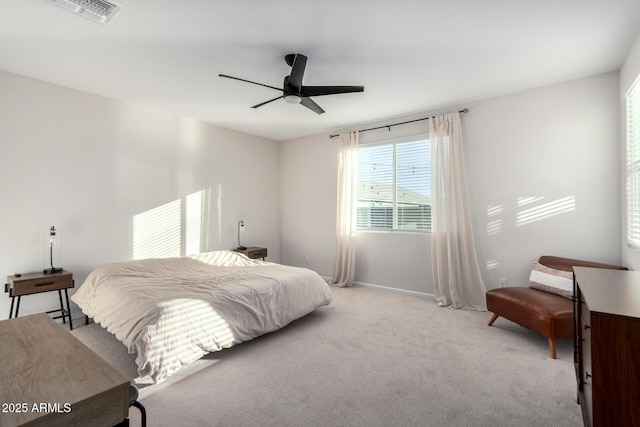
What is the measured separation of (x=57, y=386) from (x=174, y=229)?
3.98m

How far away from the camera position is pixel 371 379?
222 cm

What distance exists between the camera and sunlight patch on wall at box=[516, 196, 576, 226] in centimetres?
332

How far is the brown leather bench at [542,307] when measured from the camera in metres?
2.49

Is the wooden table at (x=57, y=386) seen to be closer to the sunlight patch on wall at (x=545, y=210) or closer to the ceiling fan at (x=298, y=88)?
the ceiling fan at (x=298, y=88)

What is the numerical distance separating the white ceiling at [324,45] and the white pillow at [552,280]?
6.71 feet

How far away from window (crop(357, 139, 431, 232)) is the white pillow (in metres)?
1.43

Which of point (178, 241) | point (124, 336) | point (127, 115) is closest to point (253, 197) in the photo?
point (178, 241)

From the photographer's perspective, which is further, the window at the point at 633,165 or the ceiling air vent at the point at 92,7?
the window at the point at 633,165

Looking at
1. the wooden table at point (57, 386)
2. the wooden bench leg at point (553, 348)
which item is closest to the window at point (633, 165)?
the wooden bench leg at point (553, 348)

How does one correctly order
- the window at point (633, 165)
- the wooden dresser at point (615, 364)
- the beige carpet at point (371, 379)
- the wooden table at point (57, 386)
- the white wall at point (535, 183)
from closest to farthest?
1. the wooden table at point (57, 386)
2. the wooden dresser at point (615, 364)
3. the beige carpet at point (371, 379)
4. the window at point (633, 165)
5. the white wall at point (535, 183)

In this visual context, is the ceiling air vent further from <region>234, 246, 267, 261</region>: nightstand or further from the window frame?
the window frame

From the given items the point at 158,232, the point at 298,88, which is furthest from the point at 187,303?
the point at 158,232

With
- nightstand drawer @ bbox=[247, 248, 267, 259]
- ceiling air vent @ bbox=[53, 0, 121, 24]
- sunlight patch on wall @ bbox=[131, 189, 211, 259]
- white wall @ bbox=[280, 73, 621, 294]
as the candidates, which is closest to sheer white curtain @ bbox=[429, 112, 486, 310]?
white wall @ bbox=[280, 73, 621, 294]

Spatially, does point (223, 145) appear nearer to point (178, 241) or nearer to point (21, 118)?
point (178, 241)
